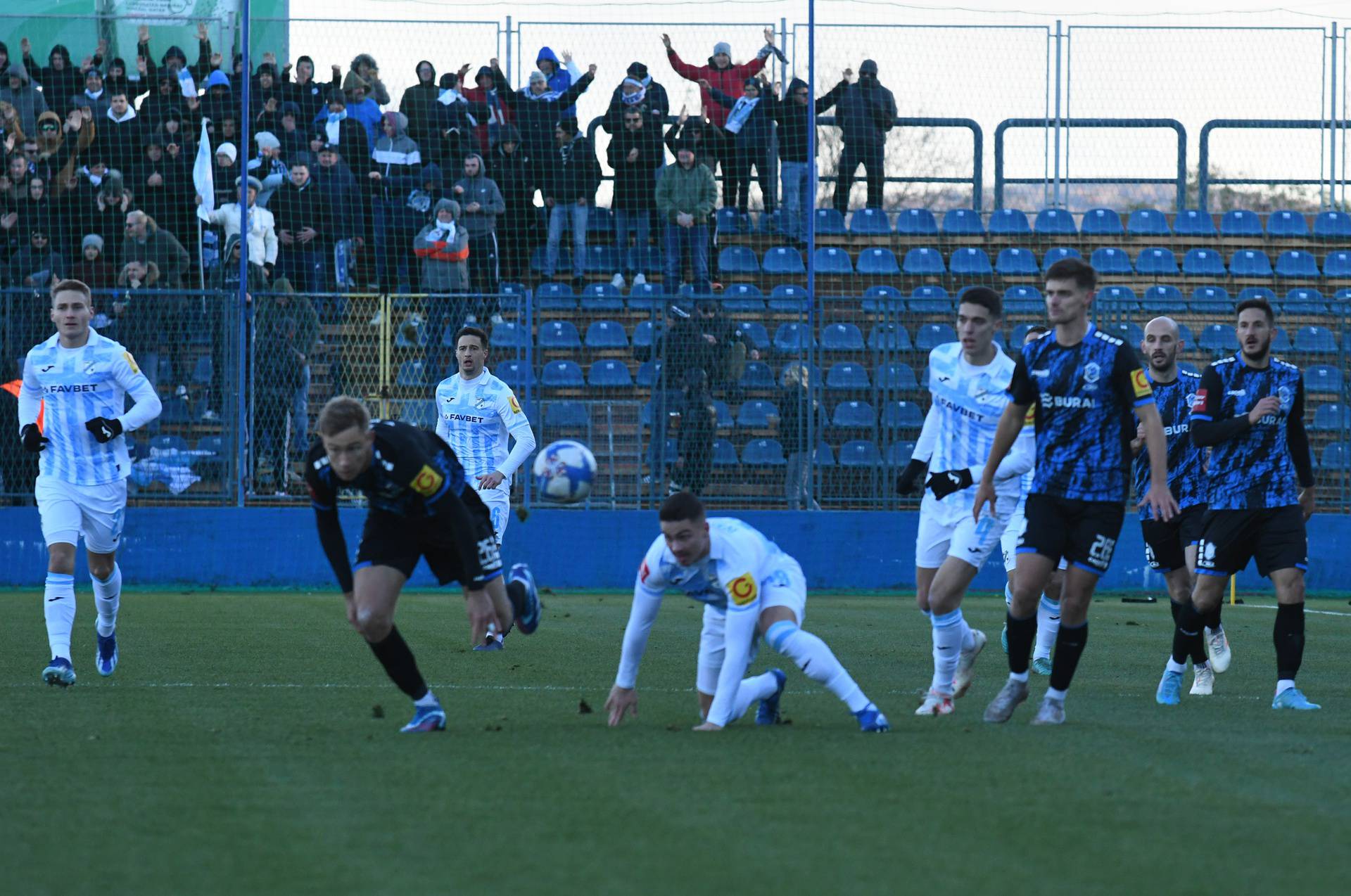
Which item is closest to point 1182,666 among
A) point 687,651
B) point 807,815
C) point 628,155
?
point 687,651

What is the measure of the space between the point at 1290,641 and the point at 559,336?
10.6 metres

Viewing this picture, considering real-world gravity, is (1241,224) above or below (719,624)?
above

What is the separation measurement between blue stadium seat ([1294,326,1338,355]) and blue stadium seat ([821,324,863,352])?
15.5ft

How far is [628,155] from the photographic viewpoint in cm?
1916

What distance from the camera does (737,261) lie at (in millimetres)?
19438

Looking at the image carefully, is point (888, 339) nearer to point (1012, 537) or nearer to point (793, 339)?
point (793, 339)

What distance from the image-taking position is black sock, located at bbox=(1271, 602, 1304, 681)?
8547 mm

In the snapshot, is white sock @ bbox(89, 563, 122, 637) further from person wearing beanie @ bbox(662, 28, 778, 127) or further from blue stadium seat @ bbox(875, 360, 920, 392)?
person wearing beanie @ bbox(662, 28, 778, 127)

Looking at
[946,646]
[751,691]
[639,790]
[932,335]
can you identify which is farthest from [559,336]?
[639,790]

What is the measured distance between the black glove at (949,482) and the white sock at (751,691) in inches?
67.5

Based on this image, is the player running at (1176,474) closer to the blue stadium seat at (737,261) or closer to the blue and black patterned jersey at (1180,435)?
the blue and black patterned jersey at (1180,435)

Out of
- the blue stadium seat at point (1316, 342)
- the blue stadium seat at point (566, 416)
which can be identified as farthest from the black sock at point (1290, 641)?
the blue stadium seat at point (1316, 342)

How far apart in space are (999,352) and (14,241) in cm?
1275

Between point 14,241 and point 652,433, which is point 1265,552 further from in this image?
point 14,241
